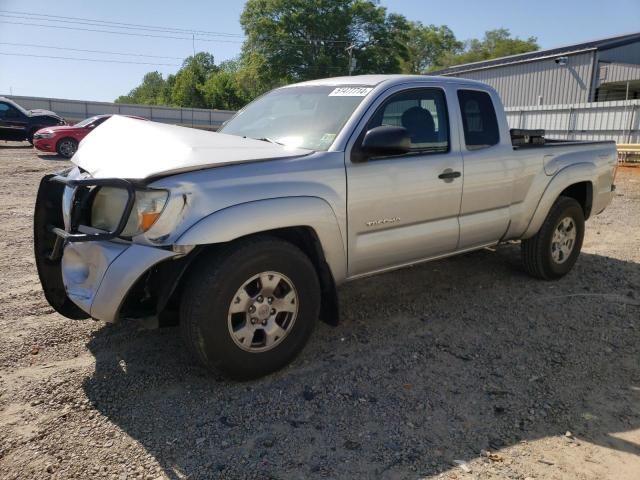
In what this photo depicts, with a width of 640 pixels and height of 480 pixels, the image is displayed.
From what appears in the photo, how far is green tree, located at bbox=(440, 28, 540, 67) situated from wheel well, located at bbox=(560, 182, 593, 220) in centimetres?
7473

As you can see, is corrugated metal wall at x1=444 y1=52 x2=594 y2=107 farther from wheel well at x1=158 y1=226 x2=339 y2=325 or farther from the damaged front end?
the damaged front end

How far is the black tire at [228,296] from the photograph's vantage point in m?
3.02

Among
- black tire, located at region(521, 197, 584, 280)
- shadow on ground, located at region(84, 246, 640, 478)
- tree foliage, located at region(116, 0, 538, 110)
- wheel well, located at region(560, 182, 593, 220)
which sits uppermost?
tree foliage, located at region(116, 0, 538, 110)

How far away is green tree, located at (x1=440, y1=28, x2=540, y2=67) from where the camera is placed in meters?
75.0

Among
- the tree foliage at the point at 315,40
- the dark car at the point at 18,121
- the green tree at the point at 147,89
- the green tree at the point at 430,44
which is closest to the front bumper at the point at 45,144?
the dark car at the point at 18,121

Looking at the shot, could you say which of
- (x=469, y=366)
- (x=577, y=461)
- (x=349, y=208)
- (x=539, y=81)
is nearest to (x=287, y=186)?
(x=349, y=208)

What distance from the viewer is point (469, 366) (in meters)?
3.63

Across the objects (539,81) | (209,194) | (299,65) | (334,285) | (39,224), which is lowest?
(334,285)

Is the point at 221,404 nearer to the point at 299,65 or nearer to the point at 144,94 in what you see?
the point at 299,65

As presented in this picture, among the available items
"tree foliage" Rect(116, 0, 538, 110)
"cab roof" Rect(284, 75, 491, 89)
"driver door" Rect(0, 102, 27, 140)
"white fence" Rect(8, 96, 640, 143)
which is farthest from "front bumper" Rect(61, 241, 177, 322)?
"tree foliage" Rect(116, 0, 538, 110)

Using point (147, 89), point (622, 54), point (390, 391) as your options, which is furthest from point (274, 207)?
point (147, 89)

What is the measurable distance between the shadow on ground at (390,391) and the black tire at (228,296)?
190 mm

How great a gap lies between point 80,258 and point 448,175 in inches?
105

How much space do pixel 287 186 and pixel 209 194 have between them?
522 mm
